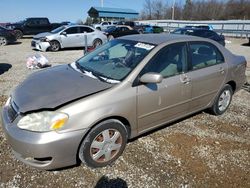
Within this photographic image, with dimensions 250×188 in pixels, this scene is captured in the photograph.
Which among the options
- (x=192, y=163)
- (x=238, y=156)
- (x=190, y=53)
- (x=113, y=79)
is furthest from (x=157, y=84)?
(x=238, y=156)

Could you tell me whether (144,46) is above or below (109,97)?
above

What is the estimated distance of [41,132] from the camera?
2.59 meters

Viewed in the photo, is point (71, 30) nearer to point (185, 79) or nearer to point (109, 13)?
point (185, 79)

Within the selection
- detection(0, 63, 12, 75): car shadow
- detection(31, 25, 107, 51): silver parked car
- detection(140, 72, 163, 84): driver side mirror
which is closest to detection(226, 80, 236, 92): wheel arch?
detection(140, 72, 163, 84): driver side mirror

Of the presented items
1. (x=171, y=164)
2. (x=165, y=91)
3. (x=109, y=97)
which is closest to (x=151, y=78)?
(x=165, y=91)

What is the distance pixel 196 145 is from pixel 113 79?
5.64ft

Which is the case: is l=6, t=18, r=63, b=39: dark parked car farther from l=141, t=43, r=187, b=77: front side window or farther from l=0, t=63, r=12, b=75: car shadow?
l=141, t=43, r=187, b=77: front side window

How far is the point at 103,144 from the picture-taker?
3018 mm

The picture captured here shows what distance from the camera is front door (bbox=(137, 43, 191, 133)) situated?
128 inches

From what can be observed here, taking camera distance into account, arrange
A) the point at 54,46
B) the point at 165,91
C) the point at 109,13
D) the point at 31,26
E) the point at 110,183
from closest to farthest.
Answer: the point at 110,183
the point at 165,91
the point at 54,46
the point at 31,26
the point at 109,13

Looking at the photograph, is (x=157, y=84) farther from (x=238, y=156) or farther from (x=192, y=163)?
(x=238, y=156)

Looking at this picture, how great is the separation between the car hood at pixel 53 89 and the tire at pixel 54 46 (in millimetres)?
10310

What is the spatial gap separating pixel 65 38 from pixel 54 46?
860 millimetres

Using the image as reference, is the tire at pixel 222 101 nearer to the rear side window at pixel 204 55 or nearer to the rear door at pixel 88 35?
the rear side window at pixel 204 55
